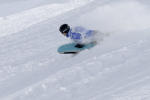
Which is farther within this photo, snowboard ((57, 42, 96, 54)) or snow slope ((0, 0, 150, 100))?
snowboard ((57, 42, 96, 54))

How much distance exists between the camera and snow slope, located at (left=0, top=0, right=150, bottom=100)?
26.0ft

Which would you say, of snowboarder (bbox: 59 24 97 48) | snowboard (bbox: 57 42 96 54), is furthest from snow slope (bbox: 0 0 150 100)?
snowboarder (bbox: 59 24 97 48)

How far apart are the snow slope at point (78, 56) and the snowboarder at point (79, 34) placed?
0.40 metres

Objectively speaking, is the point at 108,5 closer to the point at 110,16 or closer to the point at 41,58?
the point at 110,16

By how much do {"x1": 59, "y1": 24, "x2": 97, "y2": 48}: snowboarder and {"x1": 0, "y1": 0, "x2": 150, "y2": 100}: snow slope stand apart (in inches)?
15.8

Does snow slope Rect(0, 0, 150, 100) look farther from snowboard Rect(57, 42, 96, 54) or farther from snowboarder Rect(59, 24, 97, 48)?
snowboarder Rect(59, 24, 97, 48)

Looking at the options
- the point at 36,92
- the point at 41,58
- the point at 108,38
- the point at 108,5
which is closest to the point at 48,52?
the point at 41,58

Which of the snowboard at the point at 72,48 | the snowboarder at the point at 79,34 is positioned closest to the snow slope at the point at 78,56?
the snowboard at the point at 72,48

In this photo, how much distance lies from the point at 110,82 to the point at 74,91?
0.90m

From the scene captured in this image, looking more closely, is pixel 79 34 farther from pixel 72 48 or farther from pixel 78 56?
pixel 78 56

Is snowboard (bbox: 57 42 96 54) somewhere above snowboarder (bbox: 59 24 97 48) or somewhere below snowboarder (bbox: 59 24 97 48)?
below

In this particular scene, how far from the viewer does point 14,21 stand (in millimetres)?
18688

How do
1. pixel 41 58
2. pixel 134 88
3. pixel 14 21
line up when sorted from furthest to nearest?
pixel 14 21 < pixel 41 58 < pixel 134 88

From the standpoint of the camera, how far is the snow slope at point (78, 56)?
794 centimetres
